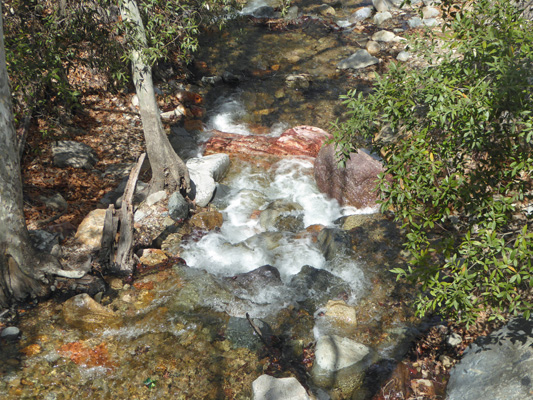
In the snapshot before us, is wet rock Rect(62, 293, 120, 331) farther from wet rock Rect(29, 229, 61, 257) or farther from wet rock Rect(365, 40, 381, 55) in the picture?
wet rock Rect(365, 40, 381, 55)

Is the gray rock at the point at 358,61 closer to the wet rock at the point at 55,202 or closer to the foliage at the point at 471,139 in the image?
the wet rock at the point at 55,202

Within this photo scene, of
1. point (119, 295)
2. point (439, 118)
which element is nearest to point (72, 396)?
point (119, 295)

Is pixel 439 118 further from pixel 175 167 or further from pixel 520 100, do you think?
pixel 175 167

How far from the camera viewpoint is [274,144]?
12.3 metres

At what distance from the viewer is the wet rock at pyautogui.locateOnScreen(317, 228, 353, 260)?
889 cm

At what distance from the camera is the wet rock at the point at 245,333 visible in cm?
687

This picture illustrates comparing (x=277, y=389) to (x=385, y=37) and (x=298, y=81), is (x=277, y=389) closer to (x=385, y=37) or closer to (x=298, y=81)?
(x=298, y=81)

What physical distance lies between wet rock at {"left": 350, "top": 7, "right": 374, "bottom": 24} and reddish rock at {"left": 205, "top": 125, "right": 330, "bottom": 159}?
8419 mm

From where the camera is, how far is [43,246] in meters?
7.61

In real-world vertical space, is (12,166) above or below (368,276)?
above

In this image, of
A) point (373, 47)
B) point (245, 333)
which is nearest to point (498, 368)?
point (245, 333)

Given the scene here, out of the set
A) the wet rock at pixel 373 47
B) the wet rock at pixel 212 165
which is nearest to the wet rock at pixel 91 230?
the wet rock at pixel 212 165

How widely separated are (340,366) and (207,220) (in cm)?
443

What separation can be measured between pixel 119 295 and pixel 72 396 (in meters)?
1.95
